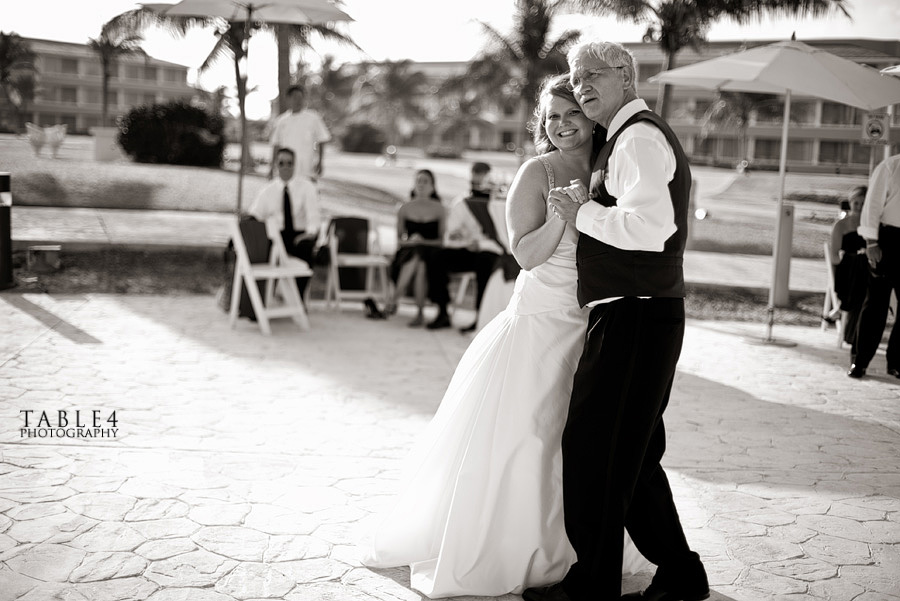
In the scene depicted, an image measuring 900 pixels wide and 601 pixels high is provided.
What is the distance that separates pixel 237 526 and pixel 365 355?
3.76m

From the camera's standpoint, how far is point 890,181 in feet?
22.4

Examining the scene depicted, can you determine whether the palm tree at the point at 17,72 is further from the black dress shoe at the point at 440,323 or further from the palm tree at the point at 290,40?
the black dress shoe at the point at 440,323

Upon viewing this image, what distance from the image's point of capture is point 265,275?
8273 mm

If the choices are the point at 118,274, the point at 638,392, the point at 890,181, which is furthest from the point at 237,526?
the point at 118,274

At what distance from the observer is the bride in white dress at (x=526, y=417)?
3.24m

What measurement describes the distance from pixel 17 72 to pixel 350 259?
458 inches

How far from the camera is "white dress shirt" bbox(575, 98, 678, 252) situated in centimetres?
275

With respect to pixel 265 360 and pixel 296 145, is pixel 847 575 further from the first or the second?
pixel 296 145

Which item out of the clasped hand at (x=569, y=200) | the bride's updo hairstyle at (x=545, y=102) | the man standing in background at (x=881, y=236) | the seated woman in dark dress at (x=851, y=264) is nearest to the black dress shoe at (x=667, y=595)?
the clasped hand at (x=569, y=200)

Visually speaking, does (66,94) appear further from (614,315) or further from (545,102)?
(614,315)

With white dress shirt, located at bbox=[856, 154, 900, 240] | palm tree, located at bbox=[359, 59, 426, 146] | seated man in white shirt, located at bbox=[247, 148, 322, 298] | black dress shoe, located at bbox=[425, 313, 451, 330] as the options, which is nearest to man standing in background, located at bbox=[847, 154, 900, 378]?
white dress shirt, located at bbox=[856, 154, 900, 240]

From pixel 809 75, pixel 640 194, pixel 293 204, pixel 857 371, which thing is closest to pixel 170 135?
pixel 293 204

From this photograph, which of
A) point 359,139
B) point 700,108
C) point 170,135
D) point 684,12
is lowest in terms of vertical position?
point 170,135

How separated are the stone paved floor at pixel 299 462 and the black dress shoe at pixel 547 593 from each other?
42 cm
